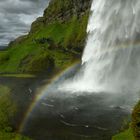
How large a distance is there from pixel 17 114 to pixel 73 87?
36.3m

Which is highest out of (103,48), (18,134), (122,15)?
(122,15)

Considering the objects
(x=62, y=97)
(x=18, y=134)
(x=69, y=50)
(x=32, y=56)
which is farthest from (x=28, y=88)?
(x=69, y=50)

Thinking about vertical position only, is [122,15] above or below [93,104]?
above

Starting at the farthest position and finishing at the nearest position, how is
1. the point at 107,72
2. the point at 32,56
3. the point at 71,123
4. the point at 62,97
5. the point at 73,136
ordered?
the point at 32,56, the point at 107,72, the point at 62,97, the point at 71,123, the point at 73,136

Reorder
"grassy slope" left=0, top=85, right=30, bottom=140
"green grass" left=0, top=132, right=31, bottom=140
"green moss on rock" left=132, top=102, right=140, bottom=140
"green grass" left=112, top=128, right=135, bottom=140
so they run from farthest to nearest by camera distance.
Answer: "grassy slope" left=0, top=85, right=30, bottom=140, "green grass" left=0, top=132, right=31, bottom=140, "green grass" left=112, top=128, right=135, bottom=140, "green moss on rock" left=132, top=102, right=140, bottom=140

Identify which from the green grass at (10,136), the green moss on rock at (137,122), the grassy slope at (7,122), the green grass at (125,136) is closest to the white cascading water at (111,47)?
the grassy slope at (7,122)

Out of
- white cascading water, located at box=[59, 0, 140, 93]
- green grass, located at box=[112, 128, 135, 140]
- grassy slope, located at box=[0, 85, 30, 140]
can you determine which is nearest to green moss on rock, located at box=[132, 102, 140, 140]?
green grass, located at box=[112, 128, 135, 140]

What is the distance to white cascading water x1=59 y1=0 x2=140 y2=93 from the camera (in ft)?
354

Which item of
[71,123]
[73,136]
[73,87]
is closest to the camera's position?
[73,136]

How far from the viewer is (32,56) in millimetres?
174000

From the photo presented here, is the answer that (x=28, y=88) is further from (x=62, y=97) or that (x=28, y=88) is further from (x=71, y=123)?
(x=71, y=123)

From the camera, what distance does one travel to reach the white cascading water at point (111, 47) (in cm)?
10781

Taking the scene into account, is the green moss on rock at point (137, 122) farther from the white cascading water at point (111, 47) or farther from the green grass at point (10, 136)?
the white cascading water at point (111, 47)

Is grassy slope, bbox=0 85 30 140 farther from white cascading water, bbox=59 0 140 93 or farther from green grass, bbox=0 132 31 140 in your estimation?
white cascading water, bbox=59 0 140 93
